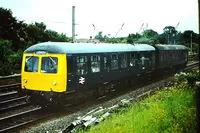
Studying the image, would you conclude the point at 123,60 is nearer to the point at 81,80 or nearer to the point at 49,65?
the point at 81,80

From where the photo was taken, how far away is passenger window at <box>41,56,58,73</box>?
13.0m

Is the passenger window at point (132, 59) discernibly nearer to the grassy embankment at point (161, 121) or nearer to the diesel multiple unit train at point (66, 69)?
the diesel multiple unit train at point (66, 69)

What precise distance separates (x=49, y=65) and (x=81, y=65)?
4.98 feet

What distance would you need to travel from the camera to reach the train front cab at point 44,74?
1277 centimetres

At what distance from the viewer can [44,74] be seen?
13.1 meters

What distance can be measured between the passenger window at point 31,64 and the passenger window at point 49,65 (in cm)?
39

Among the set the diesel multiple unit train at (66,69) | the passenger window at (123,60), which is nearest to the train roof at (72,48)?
the diesel multiple unit train at (66,69)

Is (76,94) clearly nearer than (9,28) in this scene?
Yes

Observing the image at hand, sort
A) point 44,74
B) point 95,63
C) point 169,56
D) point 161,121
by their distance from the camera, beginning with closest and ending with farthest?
point 161,121 → point 44,74 → point 95,63 → point 169,56

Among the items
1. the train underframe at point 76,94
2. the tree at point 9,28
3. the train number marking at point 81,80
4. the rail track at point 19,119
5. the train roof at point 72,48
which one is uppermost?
the tree at point 9,28

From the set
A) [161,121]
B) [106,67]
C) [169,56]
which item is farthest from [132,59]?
[161,121]

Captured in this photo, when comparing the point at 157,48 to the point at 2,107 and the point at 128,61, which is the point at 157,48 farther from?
the point at 2,107

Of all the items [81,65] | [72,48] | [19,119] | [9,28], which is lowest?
[19,119]

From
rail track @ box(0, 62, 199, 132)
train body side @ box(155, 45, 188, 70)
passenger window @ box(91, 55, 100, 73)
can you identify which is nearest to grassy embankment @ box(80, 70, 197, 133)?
rail track @ box(0, 62, 199, 132)
